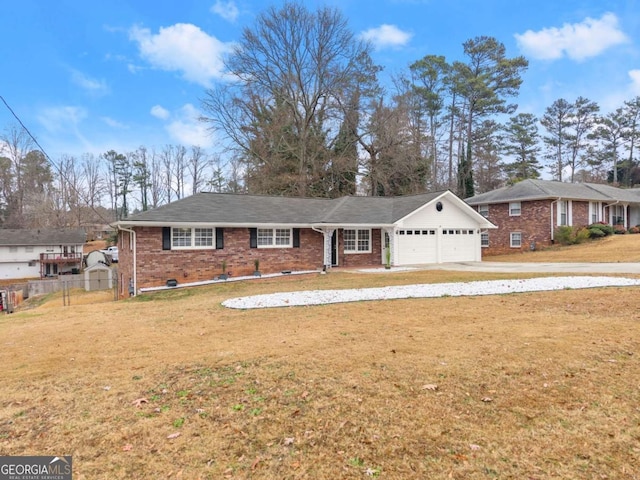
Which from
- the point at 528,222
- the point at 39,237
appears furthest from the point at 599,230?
the point at 39,237

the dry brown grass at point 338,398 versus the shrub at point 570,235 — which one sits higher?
the shrub at point 570,235

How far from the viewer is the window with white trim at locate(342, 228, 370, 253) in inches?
778

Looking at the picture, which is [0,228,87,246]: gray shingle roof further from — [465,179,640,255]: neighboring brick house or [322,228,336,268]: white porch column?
[465,179,640,255]: neighboring brick house

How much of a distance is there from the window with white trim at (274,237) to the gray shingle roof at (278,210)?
1.75ft

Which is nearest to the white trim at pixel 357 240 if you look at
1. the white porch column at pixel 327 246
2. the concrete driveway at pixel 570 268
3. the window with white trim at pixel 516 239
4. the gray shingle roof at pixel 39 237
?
the white porch column at pixel 327 246

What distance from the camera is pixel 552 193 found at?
24.9 meters

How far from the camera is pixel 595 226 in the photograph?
83.7ft

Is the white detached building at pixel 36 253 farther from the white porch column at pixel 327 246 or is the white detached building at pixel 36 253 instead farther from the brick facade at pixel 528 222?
the brick facade at pixel 528 222

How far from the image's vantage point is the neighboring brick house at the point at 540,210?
25.3 meters

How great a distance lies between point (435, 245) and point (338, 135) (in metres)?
14.5

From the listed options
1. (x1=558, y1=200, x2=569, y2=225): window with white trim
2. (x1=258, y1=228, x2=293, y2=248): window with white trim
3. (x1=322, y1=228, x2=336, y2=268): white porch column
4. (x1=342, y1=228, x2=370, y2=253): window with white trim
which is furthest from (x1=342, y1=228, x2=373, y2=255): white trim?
(x1=558, y1=200, x2=569, y2=225): window with white trim

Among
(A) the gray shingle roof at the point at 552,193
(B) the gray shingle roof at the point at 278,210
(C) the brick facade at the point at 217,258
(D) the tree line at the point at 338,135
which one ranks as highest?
(D) the tree line at the point at 338,135

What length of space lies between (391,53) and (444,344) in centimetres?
3212

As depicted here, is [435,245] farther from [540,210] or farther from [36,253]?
[36,253]
